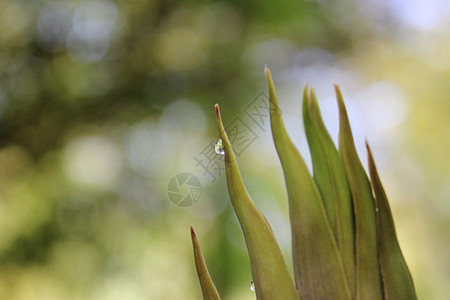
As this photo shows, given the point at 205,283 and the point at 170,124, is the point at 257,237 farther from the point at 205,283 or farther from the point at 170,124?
the point at 170,124

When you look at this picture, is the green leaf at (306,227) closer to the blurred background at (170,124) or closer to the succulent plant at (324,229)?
the succulent plant at (324,229)

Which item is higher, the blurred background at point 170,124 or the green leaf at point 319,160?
the blurred background at point 170,124

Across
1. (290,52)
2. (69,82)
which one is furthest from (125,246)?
(290,52)

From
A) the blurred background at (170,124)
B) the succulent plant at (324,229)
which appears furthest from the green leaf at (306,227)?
the blurred background at (170,124)

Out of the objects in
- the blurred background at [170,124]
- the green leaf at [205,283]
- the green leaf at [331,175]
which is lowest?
the green leaf at [205,283]

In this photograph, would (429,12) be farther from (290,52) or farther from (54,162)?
(54,162)

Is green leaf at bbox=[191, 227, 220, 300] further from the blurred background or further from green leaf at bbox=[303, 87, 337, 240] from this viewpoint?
the blurred background

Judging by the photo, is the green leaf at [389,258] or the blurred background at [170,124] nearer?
the green leaf at [389,258]
